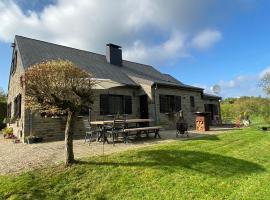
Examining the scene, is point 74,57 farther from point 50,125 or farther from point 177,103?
point 177,103

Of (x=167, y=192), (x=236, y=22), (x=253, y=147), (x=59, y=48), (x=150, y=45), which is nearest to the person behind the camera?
(x=167, y=192)

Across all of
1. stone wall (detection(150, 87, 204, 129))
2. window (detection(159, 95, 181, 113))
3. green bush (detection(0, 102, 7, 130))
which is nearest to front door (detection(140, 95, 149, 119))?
stone wall (detection(150, 87, 204, 129))

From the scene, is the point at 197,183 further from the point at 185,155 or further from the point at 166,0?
the point at 166,0

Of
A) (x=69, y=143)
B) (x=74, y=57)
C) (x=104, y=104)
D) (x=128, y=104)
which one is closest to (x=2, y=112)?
(x=74, y=57)

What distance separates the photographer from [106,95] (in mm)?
12992

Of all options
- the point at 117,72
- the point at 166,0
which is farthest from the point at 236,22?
the point at 117,72

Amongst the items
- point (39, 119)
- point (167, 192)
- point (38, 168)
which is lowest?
point (167, 192)

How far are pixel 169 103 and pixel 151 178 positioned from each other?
34.8 ft

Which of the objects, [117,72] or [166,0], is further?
[117,72]

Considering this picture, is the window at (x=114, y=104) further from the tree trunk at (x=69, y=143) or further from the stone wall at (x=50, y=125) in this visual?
the tree trunk at (x=69, y=143)

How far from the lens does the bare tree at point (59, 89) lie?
16.9ft

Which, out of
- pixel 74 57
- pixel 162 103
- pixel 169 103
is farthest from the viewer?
→ pixel 74 57

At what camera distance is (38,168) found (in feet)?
17.1

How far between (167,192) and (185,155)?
7.02ft
